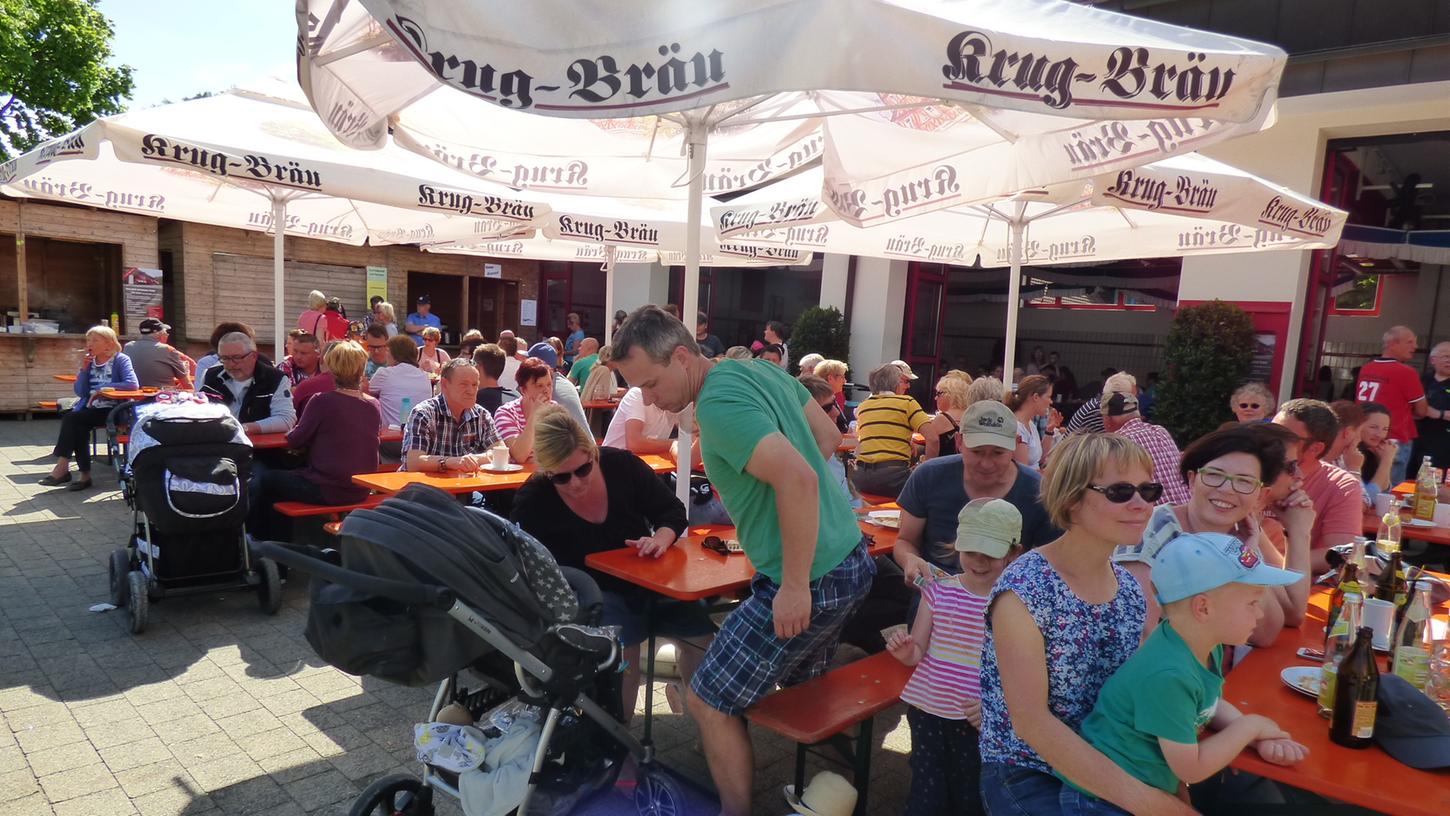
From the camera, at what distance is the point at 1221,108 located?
9.44 feet

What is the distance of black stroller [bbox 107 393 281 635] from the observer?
4262mm

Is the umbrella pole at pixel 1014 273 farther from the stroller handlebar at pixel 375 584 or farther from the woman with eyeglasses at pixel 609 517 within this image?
the stroller handlebar at pixel 375 584

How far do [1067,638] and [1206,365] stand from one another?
332 inches

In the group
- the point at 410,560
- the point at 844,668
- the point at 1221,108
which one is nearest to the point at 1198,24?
the point at 1221,108

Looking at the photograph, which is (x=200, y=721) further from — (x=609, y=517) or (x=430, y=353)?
(x=430, y=353)

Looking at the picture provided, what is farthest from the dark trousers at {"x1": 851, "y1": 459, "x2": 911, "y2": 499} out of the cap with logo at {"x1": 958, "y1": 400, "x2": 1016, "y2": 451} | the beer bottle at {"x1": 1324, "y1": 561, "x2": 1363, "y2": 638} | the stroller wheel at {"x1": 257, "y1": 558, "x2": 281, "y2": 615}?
the stroller wheel at {"x1": 257, "y1": 558, "x2": 281, "y2": 615}

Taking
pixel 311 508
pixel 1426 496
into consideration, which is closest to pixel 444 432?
pixel 311 508

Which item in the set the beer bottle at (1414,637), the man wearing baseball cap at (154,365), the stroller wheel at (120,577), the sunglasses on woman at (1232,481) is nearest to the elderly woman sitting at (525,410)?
the stroller wheel at (120,577)

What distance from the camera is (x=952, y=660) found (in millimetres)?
2615

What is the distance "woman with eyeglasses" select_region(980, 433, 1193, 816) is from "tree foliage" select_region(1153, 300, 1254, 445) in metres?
8.03

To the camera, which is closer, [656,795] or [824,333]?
[656,795]

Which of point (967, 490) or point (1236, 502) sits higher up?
point (1236, 502)

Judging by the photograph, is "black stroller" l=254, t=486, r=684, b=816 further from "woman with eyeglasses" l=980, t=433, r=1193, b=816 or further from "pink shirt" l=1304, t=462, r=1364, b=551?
"pink shirt" l=1304, t=462, r=1364, b=551

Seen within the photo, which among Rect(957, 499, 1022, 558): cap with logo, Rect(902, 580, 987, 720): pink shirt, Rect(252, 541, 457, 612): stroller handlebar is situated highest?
Rect(957, 499, 1022, 558): cap with logo
